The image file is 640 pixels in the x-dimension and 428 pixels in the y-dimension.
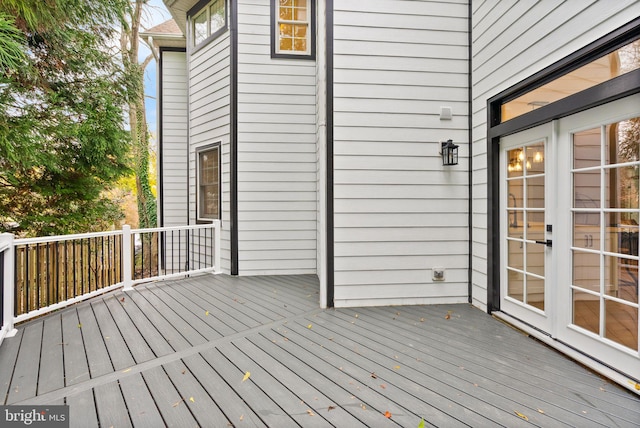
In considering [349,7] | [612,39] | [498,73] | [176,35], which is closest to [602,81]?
[612,39]

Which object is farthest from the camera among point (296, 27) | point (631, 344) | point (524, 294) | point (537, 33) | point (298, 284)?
point (296, 27)

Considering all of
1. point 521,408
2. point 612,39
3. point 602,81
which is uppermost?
point 612,39

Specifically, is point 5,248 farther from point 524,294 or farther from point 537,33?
point 537,33

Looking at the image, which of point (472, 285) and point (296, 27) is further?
point (296, 27)

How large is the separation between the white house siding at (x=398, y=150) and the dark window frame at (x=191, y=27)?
2.53 meters

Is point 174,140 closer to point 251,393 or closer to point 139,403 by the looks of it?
point 139,403

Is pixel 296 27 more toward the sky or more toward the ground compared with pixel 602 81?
more toward the sky

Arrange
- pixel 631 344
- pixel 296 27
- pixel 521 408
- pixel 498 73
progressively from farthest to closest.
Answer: pixel 296 27, pixel 498 73, pixel 631 344, pixel 521 408

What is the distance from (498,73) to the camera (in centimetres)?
315

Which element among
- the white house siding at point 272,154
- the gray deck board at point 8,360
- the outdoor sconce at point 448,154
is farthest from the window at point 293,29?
the gray deck board at point 8,360

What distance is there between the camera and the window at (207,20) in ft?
17.4

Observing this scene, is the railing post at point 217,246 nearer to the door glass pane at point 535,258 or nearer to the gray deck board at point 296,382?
the gray deck board at point 296,382

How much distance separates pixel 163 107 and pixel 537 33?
22.6ft

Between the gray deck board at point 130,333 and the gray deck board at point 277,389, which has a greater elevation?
the gray deck board at point 130,333
